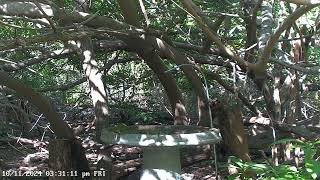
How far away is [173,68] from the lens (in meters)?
3.87

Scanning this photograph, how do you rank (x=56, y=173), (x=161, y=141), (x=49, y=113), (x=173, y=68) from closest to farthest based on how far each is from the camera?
(x=161, y=141) < (x=173, y=68) < (x=56, y=173) < (x=49, y=113)

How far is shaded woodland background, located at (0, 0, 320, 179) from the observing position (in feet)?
12.1

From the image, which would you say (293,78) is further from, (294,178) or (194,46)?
(294,178)

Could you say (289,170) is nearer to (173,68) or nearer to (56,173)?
(173,68)

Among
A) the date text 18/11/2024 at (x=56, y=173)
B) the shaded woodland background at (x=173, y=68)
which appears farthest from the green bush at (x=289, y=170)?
the date text 18/11/2024 at (x=56, y=173)

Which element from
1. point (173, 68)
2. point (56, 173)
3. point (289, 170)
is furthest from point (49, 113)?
point (289, 170)

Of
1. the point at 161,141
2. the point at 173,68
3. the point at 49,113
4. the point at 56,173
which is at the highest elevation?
the point at 173,68

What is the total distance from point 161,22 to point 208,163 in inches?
73.8

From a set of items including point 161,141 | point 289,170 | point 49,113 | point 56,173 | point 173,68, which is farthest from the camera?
point 49,113

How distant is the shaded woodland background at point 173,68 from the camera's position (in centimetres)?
369

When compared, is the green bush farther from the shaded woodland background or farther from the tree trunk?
the tree trunk

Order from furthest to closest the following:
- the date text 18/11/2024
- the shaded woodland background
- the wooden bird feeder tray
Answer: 1. the date text 18/11/2024
2. the shaded woodland background
3. the wooden bird feeder tray

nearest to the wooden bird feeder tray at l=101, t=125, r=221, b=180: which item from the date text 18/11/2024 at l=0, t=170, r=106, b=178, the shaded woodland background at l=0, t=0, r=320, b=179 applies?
the shaded woodland background at l=0, t=0, r=320, b=179

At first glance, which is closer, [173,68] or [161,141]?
[161,141]
